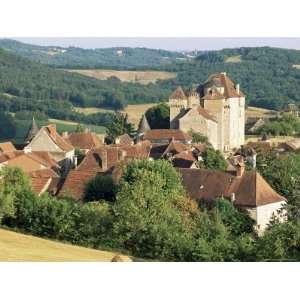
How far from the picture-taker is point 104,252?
15297mm

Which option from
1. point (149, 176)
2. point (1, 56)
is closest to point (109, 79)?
point (1, 56)

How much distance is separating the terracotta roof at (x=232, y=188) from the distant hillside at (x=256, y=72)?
55.2 metres

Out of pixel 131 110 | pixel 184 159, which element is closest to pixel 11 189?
pixel 184 159

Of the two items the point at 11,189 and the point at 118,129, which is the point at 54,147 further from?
the point at 11,189

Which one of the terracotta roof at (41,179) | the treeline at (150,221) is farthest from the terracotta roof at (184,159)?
the treeline at (150,221)

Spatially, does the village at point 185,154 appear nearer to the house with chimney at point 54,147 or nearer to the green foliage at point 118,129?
the house with chimney at point 54,147

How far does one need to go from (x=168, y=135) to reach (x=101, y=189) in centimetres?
1449

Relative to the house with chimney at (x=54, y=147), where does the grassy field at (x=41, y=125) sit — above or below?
below

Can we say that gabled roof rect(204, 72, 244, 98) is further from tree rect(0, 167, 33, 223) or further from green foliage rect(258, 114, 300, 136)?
tree rect(0, 167, 33, 223)

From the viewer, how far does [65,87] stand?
88875 mm

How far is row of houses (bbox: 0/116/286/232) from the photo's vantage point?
22047mm

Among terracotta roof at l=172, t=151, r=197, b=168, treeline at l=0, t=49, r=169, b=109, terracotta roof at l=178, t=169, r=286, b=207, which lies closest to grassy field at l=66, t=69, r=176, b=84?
treeline at l=0, t=49, r=169, b=109

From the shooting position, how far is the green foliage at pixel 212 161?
2852 centimetres

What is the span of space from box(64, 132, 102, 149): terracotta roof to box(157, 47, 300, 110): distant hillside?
43.8m
